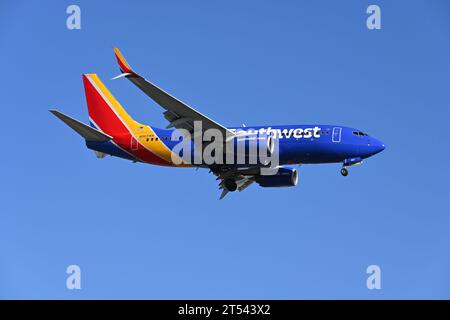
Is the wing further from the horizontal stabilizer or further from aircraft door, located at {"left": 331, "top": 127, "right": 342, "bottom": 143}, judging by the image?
aircraft door, located at {"left": 331, "top": 127, "right": 342, "bottom": 143}

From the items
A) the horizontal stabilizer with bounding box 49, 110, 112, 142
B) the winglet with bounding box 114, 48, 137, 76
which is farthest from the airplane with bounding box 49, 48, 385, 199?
the winglet with bounding box 114, 48, 137, 76

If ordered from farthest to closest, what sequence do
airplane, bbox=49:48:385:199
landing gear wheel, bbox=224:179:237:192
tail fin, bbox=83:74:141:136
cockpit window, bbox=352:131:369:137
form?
tail fin, bbox=83:74:141:136
landing gear wheel, bbox=224:179:237:192
cockpit window, bbox=352:131:369:137
airplane, bbox=49:48:385:199

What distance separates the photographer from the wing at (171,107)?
53.8 metres

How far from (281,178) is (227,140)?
6601 millimetres

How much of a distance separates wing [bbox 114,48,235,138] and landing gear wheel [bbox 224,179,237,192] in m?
5.07

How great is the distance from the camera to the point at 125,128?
66625mm

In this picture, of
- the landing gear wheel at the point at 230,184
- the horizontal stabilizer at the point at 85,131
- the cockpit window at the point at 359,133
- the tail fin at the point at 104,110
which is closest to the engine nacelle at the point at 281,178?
the landing gear wheel at the point at 230,184

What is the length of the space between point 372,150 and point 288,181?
24.1 ft

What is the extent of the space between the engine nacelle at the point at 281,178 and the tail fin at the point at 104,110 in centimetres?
1017

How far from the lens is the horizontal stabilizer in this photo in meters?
61.3

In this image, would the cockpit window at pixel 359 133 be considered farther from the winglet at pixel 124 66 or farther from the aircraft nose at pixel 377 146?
the winglet at pixel 124 66

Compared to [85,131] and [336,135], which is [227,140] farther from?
[85,131]
